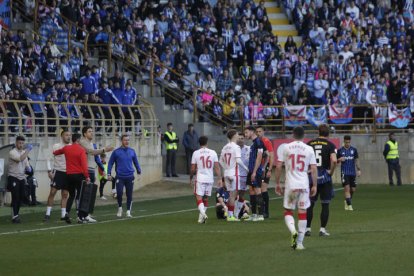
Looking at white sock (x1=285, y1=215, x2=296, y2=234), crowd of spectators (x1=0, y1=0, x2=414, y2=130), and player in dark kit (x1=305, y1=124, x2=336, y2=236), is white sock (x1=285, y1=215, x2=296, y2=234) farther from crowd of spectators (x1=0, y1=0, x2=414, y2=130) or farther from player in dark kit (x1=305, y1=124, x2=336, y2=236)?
crowd of spectators (x1=0, y1=0, x2=414, y2=130)

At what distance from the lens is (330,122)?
150 feet

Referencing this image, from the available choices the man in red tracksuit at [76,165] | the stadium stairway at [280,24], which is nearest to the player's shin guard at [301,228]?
the man in red tracksuit at [76,165]

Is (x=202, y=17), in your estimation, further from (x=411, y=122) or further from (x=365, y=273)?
(x=365, y=273)

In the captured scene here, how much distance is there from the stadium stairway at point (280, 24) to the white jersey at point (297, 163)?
1303 inches

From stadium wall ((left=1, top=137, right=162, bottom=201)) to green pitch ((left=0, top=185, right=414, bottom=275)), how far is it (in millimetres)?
6594

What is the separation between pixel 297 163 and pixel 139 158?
2200cm

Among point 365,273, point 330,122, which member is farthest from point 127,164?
point 330,122

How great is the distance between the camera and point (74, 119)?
121 ft

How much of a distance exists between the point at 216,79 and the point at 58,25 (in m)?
7.11

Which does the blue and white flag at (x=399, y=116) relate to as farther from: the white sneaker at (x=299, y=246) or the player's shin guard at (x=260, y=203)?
the white sneaker at (x=299, y=246)

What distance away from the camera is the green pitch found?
54.2 ft

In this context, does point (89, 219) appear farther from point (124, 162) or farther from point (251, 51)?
point (251, 51)

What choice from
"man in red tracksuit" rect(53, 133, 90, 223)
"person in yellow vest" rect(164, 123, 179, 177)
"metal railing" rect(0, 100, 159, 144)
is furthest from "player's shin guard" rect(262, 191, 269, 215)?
"person in yellow vest" rect(164, 123, 179, 177)

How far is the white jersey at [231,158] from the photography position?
26.2m
